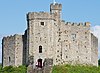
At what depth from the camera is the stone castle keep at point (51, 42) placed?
196ft

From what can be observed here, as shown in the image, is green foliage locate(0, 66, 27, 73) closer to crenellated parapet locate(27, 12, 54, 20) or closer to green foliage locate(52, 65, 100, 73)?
green foliage locate(52, 65, 100, 73)

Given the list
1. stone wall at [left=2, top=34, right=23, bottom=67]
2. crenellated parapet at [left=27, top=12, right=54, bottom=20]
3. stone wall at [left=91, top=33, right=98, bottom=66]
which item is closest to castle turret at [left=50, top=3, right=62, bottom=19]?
crenellated parapet at [left=27, top=12, right=54, bottom=20]

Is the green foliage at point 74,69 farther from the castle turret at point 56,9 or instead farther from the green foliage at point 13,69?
the castle turret at point 56,9

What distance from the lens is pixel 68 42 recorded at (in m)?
61.7

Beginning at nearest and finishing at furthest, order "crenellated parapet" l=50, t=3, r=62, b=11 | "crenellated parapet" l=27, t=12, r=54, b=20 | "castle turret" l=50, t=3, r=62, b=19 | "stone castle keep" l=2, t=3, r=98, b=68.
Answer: "stone castle keep" l=2, t=3, r=98, b=68, "crenellated parapet" l=27, t=12, r=54, b=20, "castle turret" l=50, t=3, r=62, b=19, "crenellated parapet" l=50, t=3, r=62, b=11

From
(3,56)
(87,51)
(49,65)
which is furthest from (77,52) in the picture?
(49,65)

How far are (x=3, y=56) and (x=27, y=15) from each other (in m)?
7.06

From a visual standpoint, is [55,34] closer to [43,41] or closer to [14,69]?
[43,41]

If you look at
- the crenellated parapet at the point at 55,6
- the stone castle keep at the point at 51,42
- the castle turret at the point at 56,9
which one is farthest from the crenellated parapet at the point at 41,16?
the crenellated parapet at the point at 55,6

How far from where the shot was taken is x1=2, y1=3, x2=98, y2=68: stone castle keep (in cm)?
5966

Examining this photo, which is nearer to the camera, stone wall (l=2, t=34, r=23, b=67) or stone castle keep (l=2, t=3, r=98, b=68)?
stone castle keep (l=2, t=3, r=98, b=68)

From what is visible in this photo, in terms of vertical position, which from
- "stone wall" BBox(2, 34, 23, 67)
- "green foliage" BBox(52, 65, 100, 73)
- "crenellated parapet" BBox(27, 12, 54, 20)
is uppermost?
"crenellated parapet" BBox(27, 12, 54, 20)

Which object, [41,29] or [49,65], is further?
[41,29]

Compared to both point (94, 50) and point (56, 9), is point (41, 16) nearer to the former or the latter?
point (56, 9)
